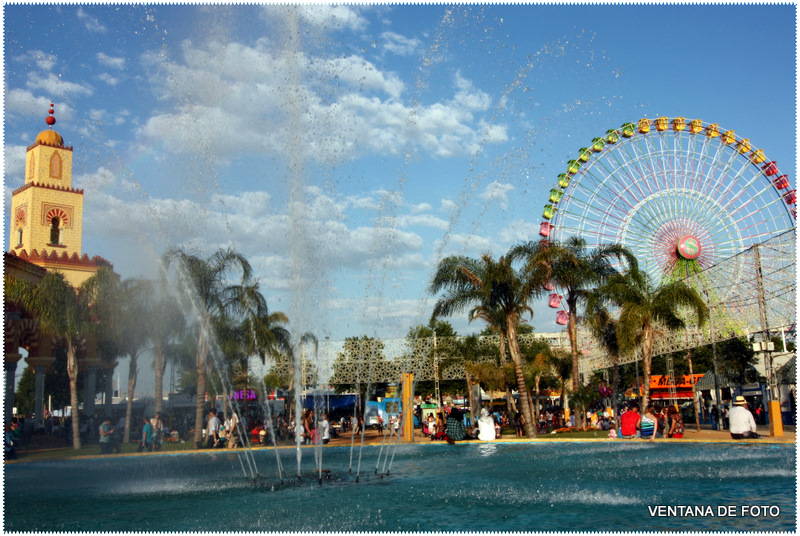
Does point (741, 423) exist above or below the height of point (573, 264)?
below

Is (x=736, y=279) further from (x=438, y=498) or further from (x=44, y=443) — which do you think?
(x=44, y=443)

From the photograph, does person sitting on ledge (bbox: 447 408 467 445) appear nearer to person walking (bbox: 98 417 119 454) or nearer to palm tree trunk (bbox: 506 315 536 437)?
palm tree trunk (bbox: 506 315 536 437)

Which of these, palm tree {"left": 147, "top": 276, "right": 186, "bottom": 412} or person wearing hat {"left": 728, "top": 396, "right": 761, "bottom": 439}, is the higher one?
palm tree {"left": 147, "top": 276, "right": 186, "bottom": 412}

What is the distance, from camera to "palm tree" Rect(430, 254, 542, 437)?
83.7 ft

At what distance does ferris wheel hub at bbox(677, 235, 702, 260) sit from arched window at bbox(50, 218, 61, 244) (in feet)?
142

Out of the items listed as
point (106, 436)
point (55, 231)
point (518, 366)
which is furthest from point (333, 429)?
point (55, 231)

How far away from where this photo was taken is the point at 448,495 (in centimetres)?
1112

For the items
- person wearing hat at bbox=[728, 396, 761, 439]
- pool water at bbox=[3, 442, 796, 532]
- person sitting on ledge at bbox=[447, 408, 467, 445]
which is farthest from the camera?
person sitting on ledge at bbox=[447, 408, 467, 445]

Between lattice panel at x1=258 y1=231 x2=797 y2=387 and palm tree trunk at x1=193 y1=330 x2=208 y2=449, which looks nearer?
palm tree trunk at x1=193 y1=330 x2=208 y2=449

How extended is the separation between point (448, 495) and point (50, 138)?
48.3m

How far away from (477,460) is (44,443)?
23521mm

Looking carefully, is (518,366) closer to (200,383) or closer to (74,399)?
(200,383)

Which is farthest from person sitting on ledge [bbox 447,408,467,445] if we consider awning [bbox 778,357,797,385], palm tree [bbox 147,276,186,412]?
awning [bbox 778,357,797,385]

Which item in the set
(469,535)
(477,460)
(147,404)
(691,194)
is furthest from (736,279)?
(147,404)
